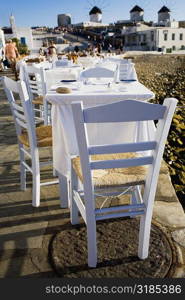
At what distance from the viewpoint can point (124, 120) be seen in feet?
4.39

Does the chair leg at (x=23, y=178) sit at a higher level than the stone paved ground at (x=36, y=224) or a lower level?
higher

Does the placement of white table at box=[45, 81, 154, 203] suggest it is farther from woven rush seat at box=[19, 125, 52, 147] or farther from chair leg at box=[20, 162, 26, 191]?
chair leg at box=[20, 162, 26, 191]

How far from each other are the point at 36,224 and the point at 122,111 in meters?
1.19

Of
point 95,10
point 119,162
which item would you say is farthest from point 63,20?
point 119,162

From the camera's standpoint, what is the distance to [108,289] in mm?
1583

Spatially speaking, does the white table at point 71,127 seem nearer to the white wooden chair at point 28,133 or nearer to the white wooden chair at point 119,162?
the white wooden chair at point 28,133

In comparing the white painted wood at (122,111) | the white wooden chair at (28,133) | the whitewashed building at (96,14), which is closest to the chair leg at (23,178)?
the white wooden chair at (28,133)

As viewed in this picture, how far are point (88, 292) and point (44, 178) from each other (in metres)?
1.38

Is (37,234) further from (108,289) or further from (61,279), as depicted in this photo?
(108,289)

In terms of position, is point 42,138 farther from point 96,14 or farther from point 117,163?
point 96,14

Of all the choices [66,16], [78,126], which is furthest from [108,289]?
[66,16]

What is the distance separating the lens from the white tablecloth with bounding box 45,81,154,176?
2.18m

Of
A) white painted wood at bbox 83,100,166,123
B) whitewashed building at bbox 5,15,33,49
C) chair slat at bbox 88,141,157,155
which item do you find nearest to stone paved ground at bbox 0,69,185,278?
chair slat at bbox 88,141,157,155

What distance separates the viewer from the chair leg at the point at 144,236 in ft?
5.51
